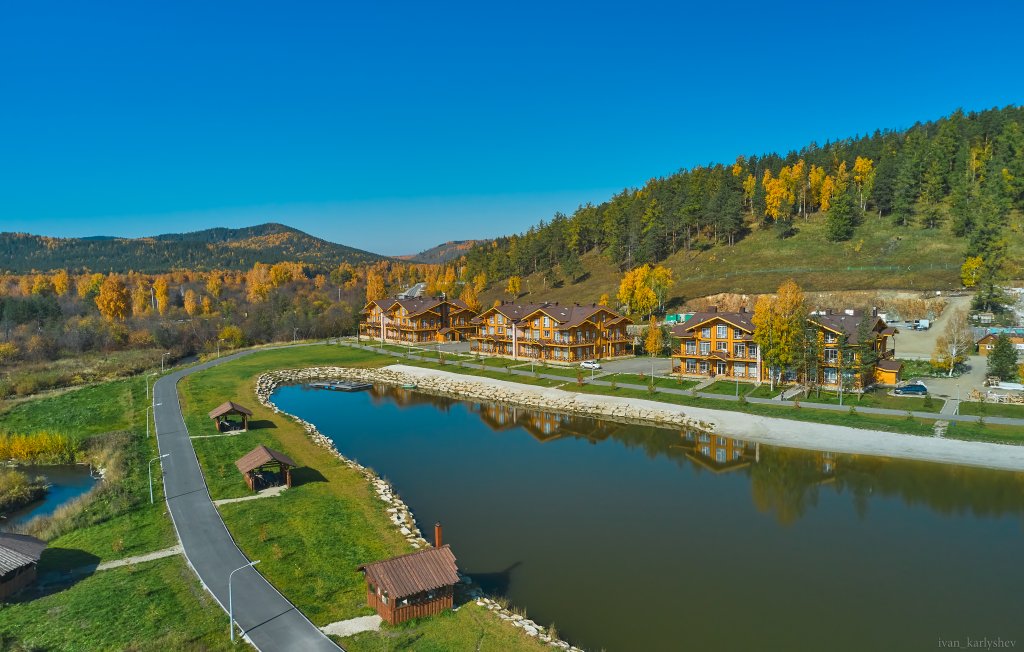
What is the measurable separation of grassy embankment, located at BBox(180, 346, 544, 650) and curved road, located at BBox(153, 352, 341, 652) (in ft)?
1.44

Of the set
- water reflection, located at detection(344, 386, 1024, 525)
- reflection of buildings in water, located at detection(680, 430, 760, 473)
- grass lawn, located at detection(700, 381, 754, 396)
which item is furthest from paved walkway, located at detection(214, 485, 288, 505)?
grass lawn, located at detection(700, 381, 754, 396)

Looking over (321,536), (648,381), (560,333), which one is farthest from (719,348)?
(321,536)

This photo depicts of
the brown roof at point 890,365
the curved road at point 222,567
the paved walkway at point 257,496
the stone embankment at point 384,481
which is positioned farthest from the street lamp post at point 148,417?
the brown roof at point 890,365

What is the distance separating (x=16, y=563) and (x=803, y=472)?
35.6 m

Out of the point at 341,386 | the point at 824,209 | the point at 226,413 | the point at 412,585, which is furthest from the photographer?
the point at 824,209

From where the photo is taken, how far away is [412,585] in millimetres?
16859

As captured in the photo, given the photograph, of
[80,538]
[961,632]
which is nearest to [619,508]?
[961,632]

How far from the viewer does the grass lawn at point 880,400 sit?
4025 centimetres

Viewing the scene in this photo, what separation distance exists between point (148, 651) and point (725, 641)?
16359mm

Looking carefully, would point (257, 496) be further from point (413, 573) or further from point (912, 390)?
point (912, 390)

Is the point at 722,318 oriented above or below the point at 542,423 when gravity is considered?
above

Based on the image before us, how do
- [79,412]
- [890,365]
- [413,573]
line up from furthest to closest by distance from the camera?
[890,365]
[79,412]
[413,573]

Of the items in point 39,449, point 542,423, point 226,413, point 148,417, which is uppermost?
point 226,413

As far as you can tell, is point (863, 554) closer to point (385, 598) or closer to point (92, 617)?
point (385, 598)
